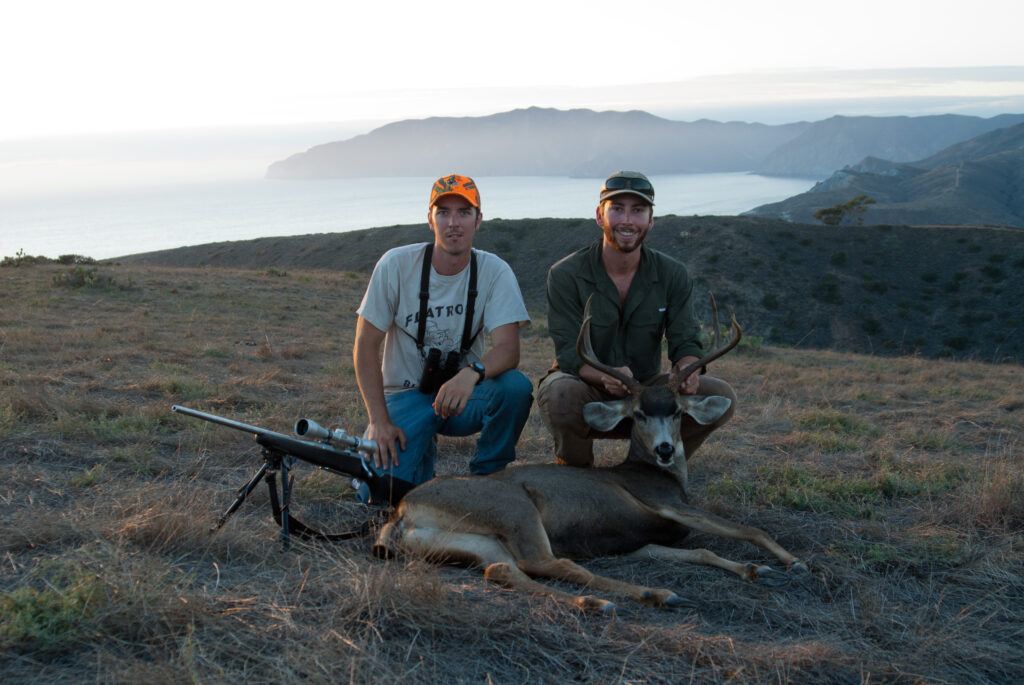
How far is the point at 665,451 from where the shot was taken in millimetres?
5449

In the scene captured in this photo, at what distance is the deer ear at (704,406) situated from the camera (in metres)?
5.90

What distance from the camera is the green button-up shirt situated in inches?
243

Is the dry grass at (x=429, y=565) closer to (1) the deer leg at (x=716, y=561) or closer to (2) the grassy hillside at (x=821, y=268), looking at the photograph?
(1) the deer leg at (x=716, y=561)

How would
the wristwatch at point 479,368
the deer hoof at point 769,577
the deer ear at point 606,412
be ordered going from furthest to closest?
the deer ear at point 606,412 < the wristwatch at point 479,368 < the deer hoof at point 769,577

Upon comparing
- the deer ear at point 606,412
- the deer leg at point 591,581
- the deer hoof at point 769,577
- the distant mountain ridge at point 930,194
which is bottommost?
the deer hoof at point 769,577

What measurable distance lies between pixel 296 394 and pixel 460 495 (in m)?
4.91

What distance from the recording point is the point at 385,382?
602cm

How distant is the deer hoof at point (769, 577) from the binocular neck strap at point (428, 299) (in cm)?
232

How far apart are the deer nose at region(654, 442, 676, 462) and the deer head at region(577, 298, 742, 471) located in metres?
0.11

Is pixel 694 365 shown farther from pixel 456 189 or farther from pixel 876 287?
pixel 876 287

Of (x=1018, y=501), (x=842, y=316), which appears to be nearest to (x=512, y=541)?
(x=1018, y=501)

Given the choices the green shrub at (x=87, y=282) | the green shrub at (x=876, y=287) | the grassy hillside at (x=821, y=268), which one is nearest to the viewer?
the green shrub at (x=87, y=282)

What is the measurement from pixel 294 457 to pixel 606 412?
6.80 feet

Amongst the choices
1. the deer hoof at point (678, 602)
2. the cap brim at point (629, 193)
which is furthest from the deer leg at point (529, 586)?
the cap brim at point (629, 193)
